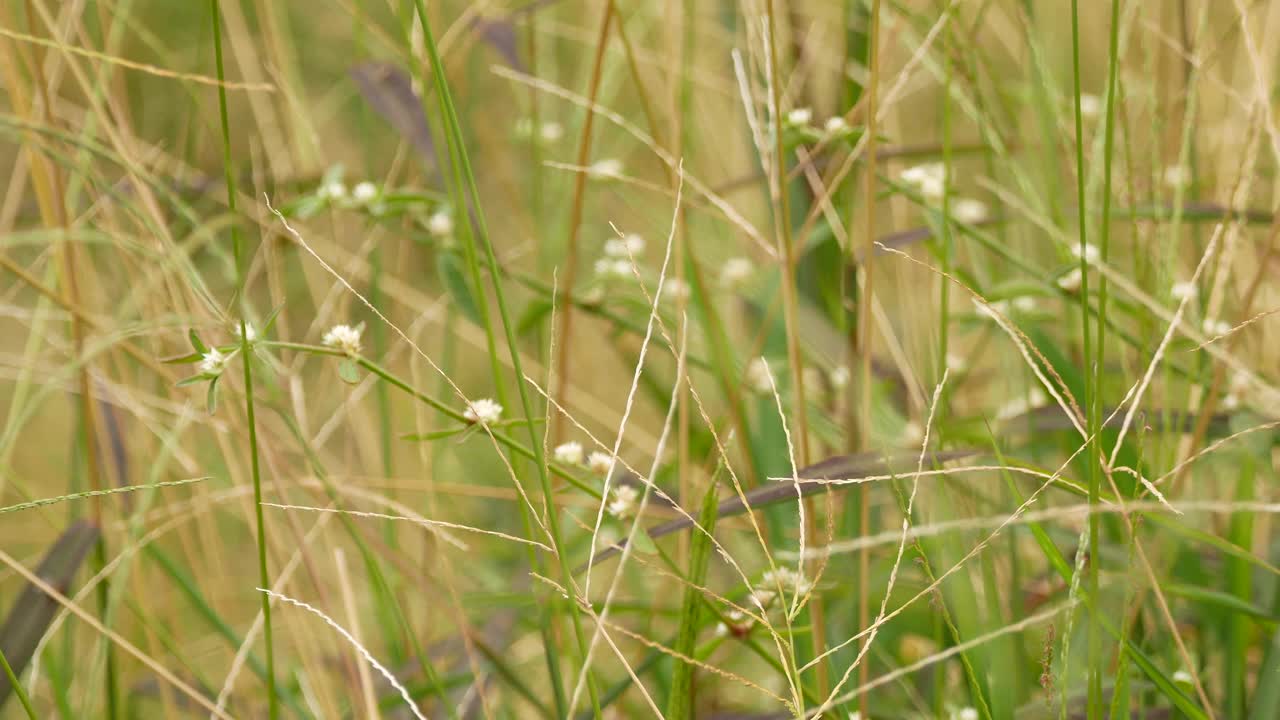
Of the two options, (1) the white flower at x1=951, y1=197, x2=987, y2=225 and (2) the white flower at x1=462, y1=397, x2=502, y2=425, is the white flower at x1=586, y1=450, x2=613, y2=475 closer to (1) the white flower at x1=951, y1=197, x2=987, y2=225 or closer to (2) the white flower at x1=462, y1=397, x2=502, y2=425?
(2) the white flower at x1=462, y1=397, x2=502, y2=425

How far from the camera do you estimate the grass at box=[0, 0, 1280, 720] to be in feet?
1.35

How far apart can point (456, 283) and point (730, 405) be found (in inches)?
6.7

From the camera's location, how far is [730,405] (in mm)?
646

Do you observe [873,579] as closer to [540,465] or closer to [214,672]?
[540,465]

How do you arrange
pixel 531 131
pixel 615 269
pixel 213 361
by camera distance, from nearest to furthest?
1. pixel 213 361
2. pixel 615 269
3. pixel 531 131

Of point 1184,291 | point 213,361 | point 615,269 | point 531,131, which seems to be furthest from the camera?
point 531,131

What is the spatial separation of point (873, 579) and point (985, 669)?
11 centimetres

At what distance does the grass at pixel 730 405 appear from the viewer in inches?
16.2

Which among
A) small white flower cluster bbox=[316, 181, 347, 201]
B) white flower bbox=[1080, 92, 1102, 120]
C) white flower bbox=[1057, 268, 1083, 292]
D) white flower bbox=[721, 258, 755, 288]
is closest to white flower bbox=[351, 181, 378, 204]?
small white flower cluster bbox=[316, 181, 347, 201]

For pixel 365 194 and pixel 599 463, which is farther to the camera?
pixel 365 194

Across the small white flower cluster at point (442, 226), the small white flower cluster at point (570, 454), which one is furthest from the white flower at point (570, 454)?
the small white flower cluster at point (442, 226)

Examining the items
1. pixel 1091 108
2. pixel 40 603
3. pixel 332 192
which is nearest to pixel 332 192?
pixel 332 192

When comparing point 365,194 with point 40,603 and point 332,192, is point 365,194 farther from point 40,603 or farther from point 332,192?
point 40,603

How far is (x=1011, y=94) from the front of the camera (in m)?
0.81
